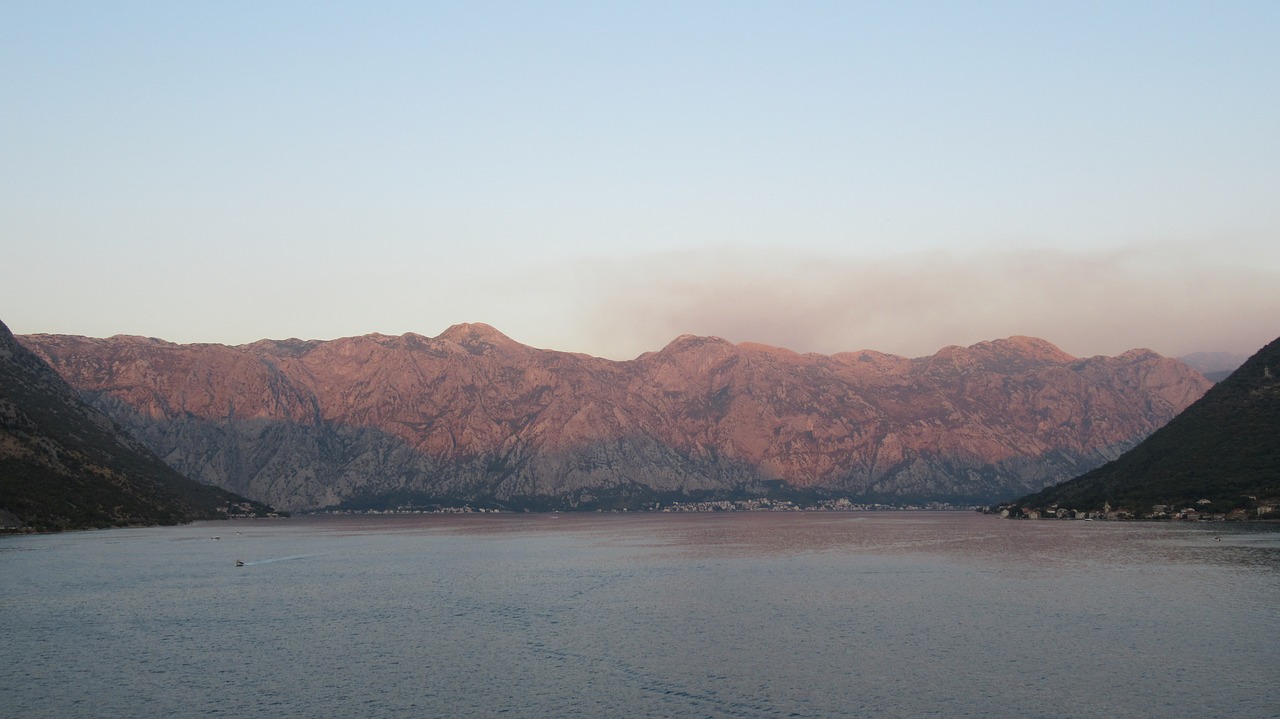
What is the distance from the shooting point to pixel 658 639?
80.3 metres

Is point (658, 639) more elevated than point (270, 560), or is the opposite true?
point (270, 560)

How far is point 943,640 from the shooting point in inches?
3041

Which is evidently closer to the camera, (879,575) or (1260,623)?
(1260,623)

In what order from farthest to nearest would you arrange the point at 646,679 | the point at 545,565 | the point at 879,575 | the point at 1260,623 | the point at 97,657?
the point at 545,565 → the point at 879,575 → the point at 1260,623 → the point at 97,657 → the point at 646,679

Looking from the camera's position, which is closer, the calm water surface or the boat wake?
the calm water surface

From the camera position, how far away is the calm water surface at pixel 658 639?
5897cm

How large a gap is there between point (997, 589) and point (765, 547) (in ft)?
279

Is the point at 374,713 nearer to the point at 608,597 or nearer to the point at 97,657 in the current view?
the point at 97,657

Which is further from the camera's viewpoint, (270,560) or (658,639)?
(270,560)

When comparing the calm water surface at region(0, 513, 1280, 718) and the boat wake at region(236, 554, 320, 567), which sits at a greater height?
the boat wake at region(236, 554, 320, 567)

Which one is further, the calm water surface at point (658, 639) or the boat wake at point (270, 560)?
the boat wake at point (270, 560)

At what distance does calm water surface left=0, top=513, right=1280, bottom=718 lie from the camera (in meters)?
59.0

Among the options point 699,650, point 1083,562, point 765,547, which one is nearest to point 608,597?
point 699,650

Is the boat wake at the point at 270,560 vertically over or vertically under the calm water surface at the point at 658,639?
over
